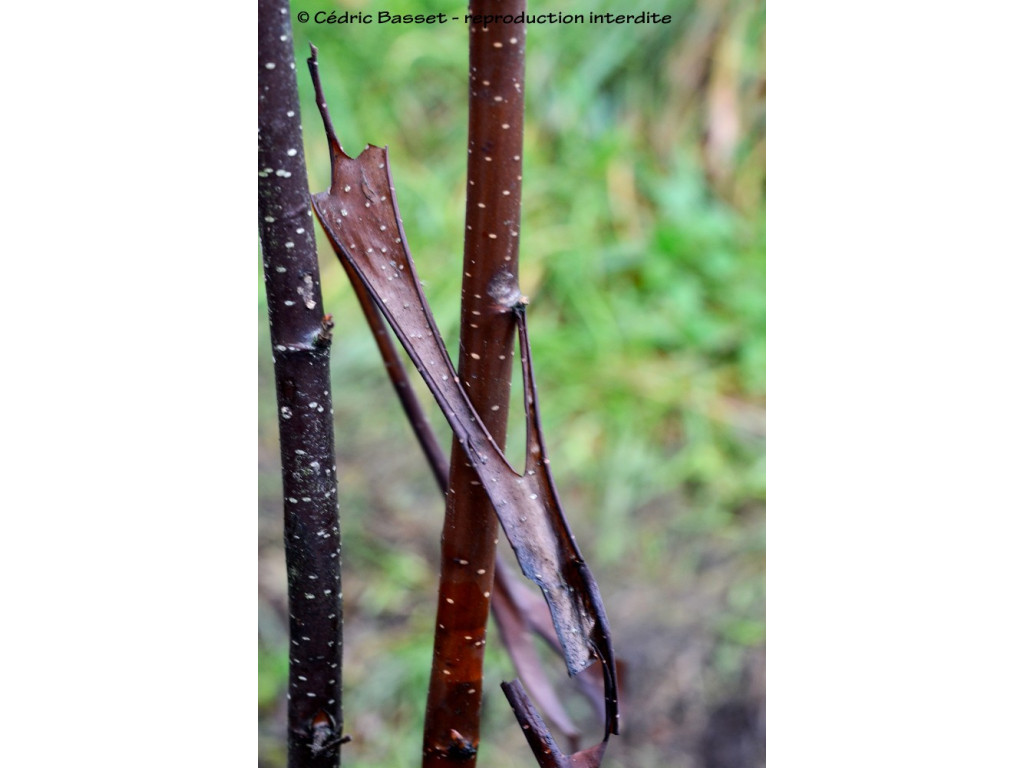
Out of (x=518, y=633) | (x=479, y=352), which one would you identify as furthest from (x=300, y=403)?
(x=518, y=633)

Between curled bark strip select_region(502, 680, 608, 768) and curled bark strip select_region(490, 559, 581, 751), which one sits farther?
curled bark strip select_region(490, 559, 581, 751)

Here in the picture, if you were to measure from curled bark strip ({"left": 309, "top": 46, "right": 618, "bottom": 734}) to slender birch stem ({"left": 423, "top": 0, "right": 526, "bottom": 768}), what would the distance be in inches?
0.5

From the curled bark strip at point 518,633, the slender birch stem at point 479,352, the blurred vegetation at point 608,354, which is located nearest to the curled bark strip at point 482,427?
the slender birch stem at point 479,352

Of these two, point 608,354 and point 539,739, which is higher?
point 608,354

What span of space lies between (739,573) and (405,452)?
0.33m

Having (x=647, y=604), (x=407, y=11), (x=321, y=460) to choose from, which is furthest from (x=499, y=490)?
(x=647, y=604)

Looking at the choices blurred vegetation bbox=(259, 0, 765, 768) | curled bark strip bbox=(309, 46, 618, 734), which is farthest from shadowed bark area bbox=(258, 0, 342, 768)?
blurred vegetation bbox=(259, 0, 765, 768)

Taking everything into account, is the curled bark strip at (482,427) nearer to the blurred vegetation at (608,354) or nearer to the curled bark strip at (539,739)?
the curled bark strip at (539,739)

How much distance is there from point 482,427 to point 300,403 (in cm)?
8

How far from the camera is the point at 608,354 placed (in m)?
1.04

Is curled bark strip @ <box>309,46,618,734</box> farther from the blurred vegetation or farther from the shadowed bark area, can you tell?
the blurred vegetation

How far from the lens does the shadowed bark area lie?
37 cm

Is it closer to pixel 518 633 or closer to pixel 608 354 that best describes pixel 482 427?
pixel 518 633

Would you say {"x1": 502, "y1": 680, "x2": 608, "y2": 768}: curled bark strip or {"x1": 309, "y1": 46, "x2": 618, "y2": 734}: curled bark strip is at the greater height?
{"x1": 309, "y1": 46, "x2": 618, "y2": 734}: curled bark strip
